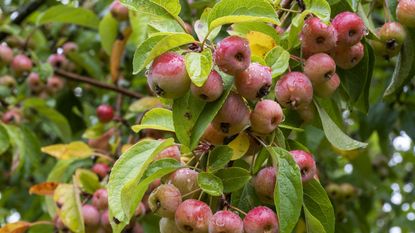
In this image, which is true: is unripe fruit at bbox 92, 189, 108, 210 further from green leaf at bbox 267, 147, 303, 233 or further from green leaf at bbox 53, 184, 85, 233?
green leaf at bbox 267, 147, 303, 233

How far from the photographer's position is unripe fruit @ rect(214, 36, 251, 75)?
1063mm

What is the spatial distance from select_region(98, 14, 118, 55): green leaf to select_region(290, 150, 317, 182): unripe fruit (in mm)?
1439

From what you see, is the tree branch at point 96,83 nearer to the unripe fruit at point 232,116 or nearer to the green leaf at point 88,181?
the green leaf at point 88,181

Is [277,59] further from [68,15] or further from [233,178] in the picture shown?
[68,15]

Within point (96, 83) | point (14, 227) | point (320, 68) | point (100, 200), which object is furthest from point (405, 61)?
point (96, 83)

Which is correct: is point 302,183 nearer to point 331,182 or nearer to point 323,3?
point 323,3

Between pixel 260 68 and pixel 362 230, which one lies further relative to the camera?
pixel 362 230

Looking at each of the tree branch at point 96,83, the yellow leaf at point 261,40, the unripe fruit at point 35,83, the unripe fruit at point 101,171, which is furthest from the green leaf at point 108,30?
the yellow leaf at point 261,40

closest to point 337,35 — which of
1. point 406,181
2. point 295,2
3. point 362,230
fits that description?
point 295,2

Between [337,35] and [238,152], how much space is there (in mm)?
288

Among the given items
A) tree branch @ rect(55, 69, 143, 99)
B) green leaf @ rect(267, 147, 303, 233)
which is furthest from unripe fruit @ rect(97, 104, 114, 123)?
green leaf @ rect(267, 147, 303, 233)

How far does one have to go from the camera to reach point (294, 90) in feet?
3.87

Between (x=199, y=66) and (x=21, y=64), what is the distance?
1720 mm

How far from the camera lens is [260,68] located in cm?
112
